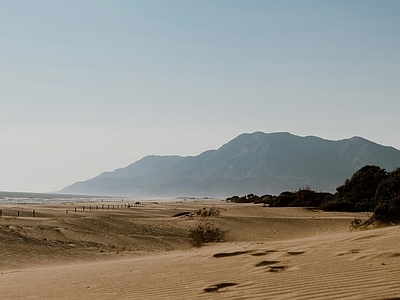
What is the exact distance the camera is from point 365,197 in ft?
115

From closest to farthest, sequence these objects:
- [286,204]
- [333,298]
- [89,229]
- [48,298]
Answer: [333,298]
[48,298]
[89,229]
[286,204]

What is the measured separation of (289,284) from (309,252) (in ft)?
10.8

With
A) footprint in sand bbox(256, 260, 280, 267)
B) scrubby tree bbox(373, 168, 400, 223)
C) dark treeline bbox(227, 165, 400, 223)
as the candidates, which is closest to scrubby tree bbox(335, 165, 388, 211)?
A: dark treeline bbox(227, 165, 400, 223)

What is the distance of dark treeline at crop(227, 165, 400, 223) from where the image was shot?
1902cm

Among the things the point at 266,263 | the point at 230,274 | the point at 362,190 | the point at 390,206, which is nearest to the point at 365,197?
the point at 362,190

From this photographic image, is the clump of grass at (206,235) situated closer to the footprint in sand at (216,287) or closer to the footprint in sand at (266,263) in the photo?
the footprint in sand at (266,263)

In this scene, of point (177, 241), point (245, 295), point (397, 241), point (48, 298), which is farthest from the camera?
point (177, 241)

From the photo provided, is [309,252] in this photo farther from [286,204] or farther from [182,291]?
[286,204]

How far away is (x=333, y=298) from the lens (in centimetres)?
593

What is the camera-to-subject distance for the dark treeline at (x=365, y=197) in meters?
19.0

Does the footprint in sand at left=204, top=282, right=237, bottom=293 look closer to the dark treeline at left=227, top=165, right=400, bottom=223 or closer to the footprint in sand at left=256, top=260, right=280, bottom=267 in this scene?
the footprint in sand at left=256, top=260, right=280, bottom=267

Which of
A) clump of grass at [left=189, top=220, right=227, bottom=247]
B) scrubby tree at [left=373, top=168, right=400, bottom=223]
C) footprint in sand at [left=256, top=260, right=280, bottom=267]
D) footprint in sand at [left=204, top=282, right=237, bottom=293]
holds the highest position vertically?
scrubby tree at [left=373, top=168, right=400, bottom=223]

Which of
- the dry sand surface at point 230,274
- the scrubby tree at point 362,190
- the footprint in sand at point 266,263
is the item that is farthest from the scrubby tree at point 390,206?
the scrubby tree at point 362,190

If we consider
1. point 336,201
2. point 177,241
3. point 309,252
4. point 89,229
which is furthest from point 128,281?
point 336,201
